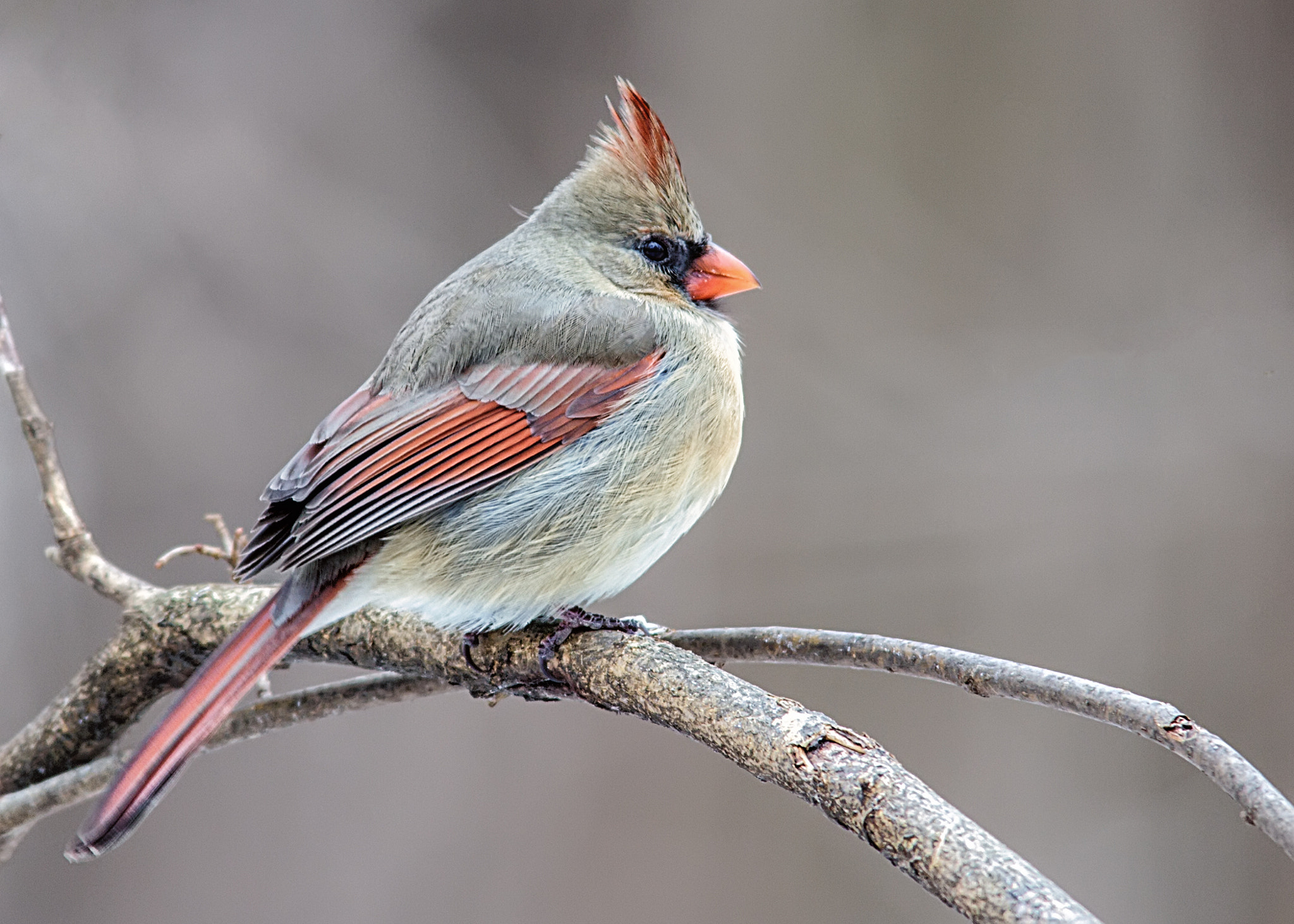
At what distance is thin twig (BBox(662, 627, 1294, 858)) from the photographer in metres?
1.09

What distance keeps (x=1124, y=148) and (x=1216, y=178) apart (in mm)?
249

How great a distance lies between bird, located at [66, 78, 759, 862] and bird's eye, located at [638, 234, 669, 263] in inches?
4.9

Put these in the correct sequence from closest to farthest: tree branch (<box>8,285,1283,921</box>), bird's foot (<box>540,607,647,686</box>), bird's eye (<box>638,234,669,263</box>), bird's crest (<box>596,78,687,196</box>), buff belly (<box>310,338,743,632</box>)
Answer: tree branch (<box>8,285,1283,921</box>) → bird's foot (<box>540,607,647,686</box>) → buff belly (<box>310,338,743,632</box>) → bird's crest (<box>596,78,687,196</box>) → bird's eye (<box>638,234,669,263</box>)

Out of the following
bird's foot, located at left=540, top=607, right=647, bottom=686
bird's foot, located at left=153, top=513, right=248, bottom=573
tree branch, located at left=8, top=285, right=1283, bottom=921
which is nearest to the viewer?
tree branch, located at left=8, top=285, right=1283, bottom=921

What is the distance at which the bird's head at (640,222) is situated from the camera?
7.52ft

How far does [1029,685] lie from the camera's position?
134cm

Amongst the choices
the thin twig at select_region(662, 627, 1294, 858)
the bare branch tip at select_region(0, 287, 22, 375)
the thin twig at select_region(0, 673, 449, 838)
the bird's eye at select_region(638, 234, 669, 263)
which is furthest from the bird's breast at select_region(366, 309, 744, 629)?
the bare branch tip at select_region(0, 287, 22, 375)

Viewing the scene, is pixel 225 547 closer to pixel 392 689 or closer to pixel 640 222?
pixel 392 689

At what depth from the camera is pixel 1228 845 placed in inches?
122

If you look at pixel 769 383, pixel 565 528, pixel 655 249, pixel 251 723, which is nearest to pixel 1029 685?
pixel 565 528

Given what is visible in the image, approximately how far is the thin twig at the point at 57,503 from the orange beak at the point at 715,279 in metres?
1.07

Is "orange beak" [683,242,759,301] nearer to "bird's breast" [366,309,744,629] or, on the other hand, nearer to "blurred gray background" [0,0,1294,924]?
"bird's breast" [366,309,744,629]

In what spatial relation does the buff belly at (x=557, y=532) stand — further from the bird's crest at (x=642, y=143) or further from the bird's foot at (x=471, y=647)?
the bird's crest at (x=642, y=143)

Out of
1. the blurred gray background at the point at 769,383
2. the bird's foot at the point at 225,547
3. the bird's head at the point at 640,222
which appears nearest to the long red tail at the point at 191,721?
the bird's foot at the point at 225,547
